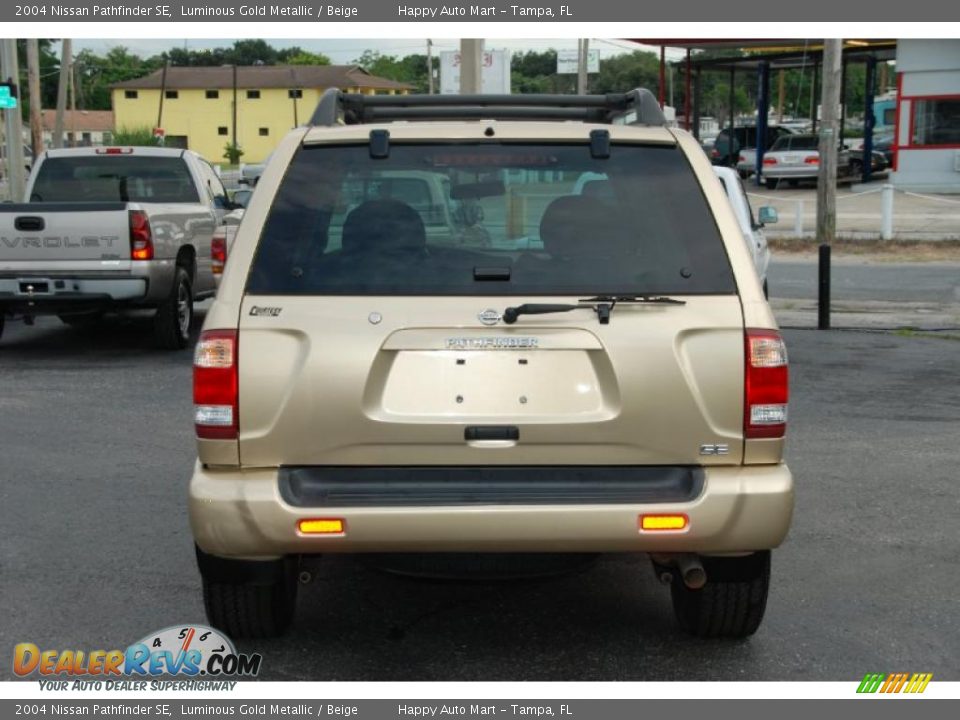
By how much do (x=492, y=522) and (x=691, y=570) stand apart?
2.54 ft

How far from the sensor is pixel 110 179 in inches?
544

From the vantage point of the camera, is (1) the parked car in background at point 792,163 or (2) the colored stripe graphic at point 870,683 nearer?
(2) the colored stripe graphic at point 870,683

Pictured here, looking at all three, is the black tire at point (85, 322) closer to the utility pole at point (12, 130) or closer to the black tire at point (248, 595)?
the utility pole at point (12, 130)

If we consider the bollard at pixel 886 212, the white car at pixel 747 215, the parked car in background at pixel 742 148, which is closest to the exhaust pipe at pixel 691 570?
the white car at pixel 747 215

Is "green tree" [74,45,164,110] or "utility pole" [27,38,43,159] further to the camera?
"green tree" [74,45,164,110]

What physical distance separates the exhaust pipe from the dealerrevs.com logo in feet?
5.15

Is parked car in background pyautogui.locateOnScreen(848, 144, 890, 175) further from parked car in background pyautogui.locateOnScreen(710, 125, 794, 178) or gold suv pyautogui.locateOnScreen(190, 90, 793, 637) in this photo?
gold suv pyautogui.locateOnScreen(190, 90, 793, 637)

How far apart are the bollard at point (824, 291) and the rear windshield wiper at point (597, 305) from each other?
10309 mm

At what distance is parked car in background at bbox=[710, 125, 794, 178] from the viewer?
140ft

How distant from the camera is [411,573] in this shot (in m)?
4.54

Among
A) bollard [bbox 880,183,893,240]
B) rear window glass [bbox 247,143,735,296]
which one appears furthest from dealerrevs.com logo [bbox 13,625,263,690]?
bollard [bbox 880,183,893,240]

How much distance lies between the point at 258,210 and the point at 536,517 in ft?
4.77

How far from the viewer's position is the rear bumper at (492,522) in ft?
13.9

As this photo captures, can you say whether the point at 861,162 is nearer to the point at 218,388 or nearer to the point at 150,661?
the point at 150,661
